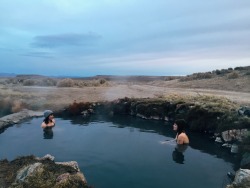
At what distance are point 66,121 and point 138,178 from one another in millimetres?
14021

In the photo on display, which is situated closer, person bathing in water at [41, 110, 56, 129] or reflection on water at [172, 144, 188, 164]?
reflection on water at [172, 144, 188, 164]

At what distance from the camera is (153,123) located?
25094mm

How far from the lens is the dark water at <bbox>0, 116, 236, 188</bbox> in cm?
1340

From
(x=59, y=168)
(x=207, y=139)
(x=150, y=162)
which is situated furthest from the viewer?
(x=207, y=139)

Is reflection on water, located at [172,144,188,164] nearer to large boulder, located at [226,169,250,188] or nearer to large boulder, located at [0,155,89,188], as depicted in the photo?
large boulder, located at [226,169,250,188]

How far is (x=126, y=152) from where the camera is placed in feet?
56.3

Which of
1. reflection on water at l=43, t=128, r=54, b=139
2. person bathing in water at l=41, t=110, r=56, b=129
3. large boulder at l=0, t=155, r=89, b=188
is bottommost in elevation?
reflection on water at l=43, t=128, r=54, b=139

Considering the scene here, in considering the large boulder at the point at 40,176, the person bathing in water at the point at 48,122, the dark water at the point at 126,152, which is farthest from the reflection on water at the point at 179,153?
the person bathing in water at the point at 48,122

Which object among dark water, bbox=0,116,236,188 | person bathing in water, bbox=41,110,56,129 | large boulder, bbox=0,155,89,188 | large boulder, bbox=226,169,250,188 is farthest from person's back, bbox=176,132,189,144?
person bathing in water, bbox=41,110,56,129

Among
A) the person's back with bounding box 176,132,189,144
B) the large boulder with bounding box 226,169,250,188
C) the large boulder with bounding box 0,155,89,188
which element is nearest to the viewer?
the large boulder with bounding box 226,169,250,188

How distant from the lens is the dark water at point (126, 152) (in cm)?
1340

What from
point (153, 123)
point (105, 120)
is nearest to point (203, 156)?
point (153, 123)

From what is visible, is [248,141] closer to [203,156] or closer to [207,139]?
[203,156]

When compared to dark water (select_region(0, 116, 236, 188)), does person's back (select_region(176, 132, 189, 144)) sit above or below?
above
